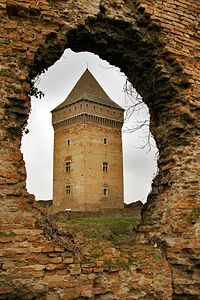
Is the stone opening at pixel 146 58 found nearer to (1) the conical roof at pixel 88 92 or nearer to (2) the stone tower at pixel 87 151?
(2) the stone tower at pixel 87 151

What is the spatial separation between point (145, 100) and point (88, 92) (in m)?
33.6

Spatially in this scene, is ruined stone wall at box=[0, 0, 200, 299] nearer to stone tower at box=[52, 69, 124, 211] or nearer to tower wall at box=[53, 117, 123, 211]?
tower wall at box=[53, 117, 123, 211]

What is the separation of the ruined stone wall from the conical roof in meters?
33.0

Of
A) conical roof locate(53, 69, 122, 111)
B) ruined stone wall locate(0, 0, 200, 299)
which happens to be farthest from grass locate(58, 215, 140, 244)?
conical roof locate(53, 69, 122, 111)

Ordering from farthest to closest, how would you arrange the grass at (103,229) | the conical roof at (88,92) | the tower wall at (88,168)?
the conical roof at (88,92), the tower wall at (88,168), the grass at (103,229)

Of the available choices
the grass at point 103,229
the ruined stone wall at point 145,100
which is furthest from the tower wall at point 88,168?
the ruined stone wall at point 145,100

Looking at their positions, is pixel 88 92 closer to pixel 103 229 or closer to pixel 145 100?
pixel 103 229

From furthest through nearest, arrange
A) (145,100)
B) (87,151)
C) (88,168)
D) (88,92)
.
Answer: (88,92) < (87,151) < (88,168) < (145,100)

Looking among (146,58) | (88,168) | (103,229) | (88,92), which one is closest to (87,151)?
(88,168)

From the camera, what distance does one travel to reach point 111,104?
132ft

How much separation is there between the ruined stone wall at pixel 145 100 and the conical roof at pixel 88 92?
33.0 m

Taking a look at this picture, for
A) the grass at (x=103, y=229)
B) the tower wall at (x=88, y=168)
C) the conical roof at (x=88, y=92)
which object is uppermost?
the conical roof at (x=88, y=92)

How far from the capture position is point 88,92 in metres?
39.1

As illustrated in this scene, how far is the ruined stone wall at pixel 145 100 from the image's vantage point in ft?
13.1
